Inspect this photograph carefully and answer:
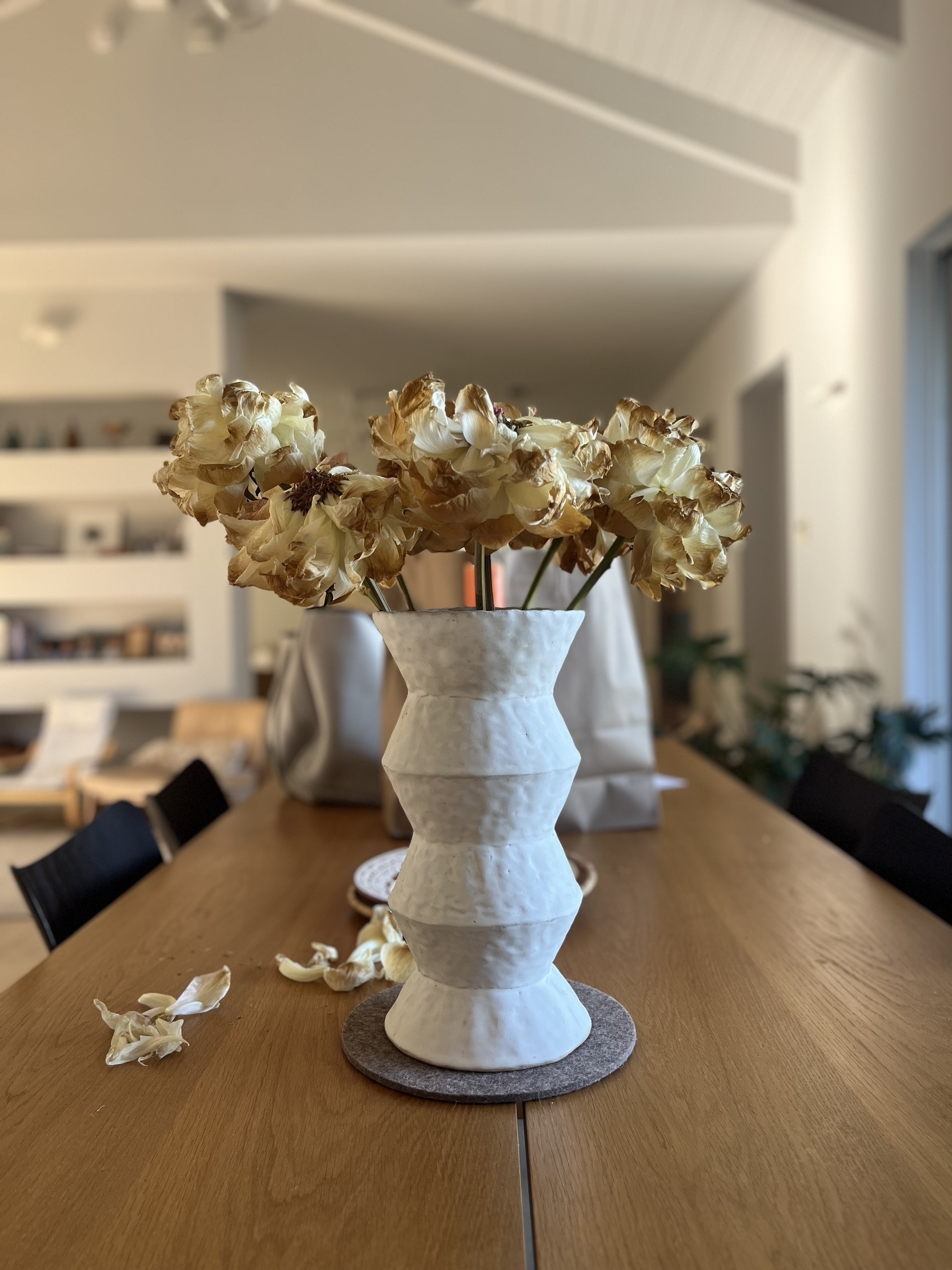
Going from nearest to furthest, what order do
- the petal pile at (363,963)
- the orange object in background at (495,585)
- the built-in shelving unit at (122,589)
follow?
the petal pile at (363,963), the orange object in background at (495,585), the built-in shelving unit at (122,589)

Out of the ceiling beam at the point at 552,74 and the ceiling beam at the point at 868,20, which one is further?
the ceiling beam at the point at 552,74

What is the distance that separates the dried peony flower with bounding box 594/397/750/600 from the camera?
70 centimetres

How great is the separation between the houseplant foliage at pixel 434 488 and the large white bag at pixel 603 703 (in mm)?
647

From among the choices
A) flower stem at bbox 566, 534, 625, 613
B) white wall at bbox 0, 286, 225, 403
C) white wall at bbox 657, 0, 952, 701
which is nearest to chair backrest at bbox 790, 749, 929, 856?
flower stem at bbox 566, 534, 625, 613

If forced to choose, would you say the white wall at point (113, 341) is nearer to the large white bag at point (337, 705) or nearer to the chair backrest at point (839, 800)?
the large white bag at point (337, 705)

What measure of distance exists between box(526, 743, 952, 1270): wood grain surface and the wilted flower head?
1.47 feet

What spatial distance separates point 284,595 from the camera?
67 centimetres

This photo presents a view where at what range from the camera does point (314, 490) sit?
67 centimetres

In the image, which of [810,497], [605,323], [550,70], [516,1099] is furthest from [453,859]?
[605,323]

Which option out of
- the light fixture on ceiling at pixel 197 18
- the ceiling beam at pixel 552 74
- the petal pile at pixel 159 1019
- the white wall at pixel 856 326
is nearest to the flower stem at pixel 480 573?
the petal pile at pixel 159 1019

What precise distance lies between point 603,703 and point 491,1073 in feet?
2.45

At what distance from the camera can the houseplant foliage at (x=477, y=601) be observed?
67cm

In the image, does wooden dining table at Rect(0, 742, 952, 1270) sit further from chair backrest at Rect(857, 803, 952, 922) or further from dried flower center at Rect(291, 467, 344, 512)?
dried flower center at Rect(291, 467, 344, 512)

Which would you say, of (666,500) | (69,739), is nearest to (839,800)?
(666,500)
